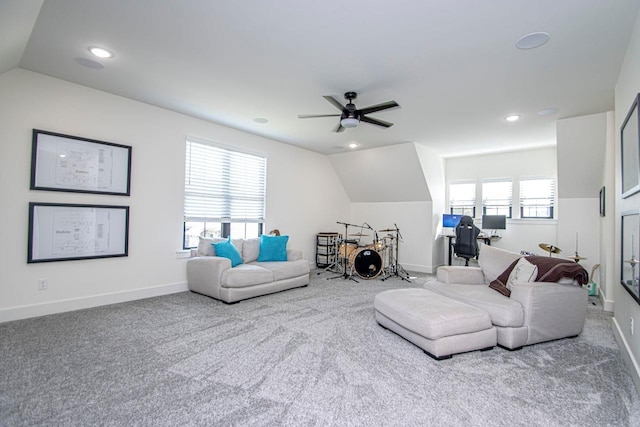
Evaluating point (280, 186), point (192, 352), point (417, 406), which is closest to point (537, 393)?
point (417, 406)

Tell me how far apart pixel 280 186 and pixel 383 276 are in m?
2.77

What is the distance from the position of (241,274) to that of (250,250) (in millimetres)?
969

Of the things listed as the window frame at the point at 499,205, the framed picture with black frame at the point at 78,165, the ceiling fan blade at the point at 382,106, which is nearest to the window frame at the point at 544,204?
the window frame at the point at 499,205

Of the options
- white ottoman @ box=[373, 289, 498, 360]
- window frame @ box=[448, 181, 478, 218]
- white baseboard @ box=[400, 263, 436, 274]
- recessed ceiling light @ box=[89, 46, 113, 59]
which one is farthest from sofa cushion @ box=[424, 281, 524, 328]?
recessed ceiling light @ box=[89, 46, 113, 59]

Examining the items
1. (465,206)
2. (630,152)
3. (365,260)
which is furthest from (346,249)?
(630,152)

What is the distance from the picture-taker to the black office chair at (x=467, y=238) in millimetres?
5641

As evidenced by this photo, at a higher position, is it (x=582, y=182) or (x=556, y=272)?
(x=582, y=182)

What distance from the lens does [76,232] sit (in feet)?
12.1

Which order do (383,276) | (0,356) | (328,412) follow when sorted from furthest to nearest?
1. (383,276)
2. (0,356)
3. (328,412)

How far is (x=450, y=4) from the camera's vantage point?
2160mm

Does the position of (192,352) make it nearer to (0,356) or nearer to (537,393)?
(0,356)

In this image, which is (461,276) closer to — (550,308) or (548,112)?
(550,308)

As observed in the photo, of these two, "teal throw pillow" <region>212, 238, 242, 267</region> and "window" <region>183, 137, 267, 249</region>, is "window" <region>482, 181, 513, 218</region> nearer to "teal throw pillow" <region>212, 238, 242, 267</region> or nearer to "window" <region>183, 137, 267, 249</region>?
"window" <region>183, 137, 267, 249</region>

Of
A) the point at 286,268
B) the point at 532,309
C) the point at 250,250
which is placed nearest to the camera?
the point at 532,309
